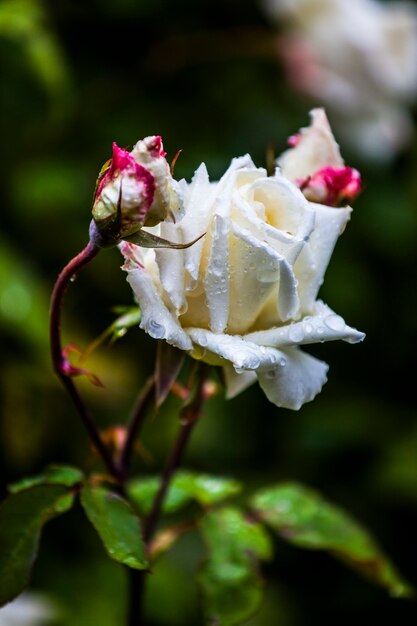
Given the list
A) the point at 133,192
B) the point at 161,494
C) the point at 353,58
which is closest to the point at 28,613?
the point at 161,494

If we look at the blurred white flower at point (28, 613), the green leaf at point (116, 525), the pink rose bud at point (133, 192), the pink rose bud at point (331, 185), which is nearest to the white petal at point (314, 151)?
the pink rose bud at point (331, 185)

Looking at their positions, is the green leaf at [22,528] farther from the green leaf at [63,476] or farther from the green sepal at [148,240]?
the green sepal at [148,240]

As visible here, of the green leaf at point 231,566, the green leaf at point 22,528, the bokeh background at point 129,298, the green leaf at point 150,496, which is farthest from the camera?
the bokeh background at point 129,298

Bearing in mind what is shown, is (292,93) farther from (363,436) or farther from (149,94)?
(363,436)

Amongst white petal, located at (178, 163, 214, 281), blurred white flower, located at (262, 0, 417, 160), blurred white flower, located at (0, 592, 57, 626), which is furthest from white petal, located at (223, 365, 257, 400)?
blurred white flower, located at (262, 0, 417, 160)

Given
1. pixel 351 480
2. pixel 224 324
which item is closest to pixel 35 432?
pixel 351 480

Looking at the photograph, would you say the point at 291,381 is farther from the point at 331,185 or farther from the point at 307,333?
the point at 331,185

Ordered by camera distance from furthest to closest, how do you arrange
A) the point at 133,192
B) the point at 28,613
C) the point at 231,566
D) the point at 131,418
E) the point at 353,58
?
the point at 353,58 < the point at 28,613 < the point at 231,566 < the point at 131,418 < the point at 133,192
